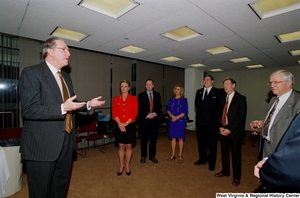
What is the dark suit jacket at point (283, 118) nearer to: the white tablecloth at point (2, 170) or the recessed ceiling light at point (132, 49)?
the white tablecloth at point (2, 170)

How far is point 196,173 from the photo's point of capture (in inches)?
122

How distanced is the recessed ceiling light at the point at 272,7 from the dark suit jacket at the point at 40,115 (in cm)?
277

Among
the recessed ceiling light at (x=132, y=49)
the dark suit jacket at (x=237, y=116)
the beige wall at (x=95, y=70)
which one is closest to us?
the dark suit jacket at (x=237, y=116)

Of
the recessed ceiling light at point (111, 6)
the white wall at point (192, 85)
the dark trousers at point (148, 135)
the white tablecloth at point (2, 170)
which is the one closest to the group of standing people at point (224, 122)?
the dark trousers at point (148, 135)

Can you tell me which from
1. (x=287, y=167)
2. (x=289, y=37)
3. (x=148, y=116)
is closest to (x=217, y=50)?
(x=289, y=37)

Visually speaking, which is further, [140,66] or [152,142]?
[140,66]

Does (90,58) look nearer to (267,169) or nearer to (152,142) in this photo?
(152,142)

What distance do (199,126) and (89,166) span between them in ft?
8.04

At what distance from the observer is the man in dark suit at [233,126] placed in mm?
2662

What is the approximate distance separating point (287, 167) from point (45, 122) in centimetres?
158

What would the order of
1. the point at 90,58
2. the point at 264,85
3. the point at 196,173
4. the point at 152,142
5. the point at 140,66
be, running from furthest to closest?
the point at 264,85
the point at 140,66
the point at 90,58
the point at 152,142
the point at 196,173

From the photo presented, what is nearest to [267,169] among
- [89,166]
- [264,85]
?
[89,166]

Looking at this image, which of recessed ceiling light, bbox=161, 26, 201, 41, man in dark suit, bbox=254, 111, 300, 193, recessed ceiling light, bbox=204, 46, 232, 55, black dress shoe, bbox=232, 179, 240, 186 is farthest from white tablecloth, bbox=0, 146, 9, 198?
recessed ceiling light, bbox=204, 46, 232, 55

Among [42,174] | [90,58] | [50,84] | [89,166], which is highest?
[90,58]
